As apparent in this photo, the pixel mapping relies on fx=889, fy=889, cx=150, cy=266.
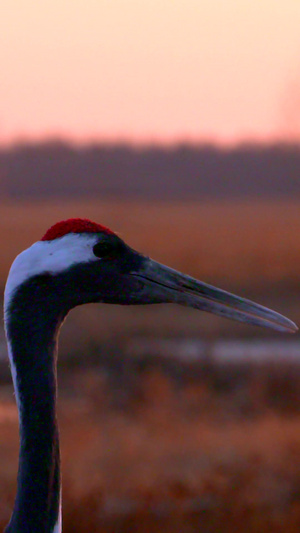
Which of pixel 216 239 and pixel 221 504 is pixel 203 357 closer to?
pixel 221 504

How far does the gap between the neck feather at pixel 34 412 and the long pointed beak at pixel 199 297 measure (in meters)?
0.32

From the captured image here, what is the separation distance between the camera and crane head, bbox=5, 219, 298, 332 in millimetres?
2537

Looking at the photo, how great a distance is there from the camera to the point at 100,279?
105 inches

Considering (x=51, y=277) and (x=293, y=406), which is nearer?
(x=51, y=277)

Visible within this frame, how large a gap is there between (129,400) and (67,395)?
2.05 ft

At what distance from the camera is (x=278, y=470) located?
21.5ft

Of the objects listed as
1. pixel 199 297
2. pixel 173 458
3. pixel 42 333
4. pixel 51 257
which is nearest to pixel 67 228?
pixel 51 257

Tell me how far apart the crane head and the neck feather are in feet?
0.20

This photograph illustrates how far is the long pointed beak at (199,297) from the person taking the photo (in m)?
2.67

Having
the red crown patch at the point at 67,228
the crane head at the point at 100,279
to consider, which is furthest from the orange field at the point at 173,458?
the red crown patch at the point at 67,228

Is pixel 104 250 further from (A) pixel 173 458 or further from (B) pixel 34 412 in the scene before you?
(A) pixel 173 458

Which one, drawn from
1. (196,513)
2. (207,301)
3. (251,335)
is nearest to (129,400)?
(196,513)

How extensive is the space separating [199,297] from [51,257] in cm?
47

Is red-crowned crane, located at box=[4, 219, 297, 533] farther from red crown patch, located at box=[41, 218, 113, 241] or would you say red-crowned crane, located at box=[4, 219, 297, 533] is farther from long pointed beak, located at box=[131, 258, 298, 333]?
long pointed beak, located at box=[131, 258, 298, 333]
